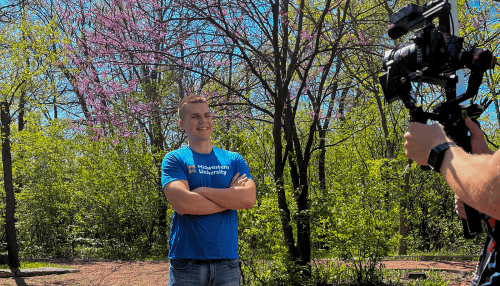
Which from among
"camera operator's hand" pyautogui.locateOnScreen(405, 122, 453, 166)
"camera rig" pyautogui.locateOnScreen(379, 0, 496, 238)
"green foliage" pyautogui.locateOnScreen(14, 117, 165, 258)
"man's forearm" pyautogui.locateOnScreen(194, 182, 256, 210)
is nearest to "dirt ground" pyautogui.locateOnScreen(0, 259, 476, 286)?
"green foliage" pyautogui.locateOnScreen(14, 117, 165, 258)

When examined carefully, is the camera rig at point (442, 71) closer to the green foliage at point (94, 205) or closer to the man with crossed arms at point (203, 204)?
the man with crossed arms at point (203, 204)

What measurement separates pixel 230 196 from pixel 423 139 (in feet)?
4.43

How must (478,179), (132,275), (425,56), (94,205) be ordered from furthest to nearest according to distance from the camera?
(94,205), (132,275), (425,56), (478,179)

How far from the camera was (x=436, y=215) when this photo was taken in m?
12.6

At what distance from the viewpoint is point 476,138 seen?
1521 millimetres

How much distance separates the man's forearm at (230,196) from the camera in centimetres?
229

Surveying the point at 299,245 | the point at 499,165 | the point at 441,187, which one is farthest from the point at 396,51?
the point at 441,187

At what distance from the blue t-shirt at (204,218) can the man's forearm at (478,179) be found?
144 cm

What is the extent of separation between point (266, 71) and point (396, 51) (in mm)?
5265

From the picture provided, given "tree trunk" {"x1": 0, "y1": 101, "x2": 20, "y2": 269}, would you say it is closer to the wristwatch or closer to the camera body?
the camera body

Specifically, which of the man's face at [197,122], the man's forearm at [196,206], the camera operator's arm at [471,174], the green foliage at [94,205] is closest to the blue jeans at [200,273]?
the man's forearm at [196,206]

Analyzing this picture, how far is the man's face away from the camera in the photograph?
256 centimetres

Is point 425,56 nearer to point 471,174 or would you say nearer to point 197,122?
point 471,174

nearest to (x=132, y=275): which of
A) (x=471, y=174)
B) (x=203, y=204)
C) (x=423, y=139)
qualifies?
(x=203, y=204)
